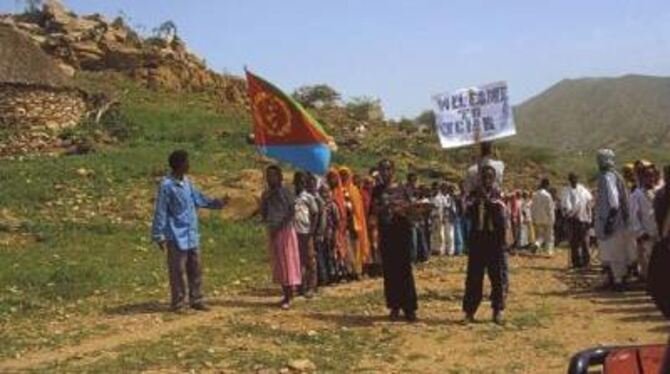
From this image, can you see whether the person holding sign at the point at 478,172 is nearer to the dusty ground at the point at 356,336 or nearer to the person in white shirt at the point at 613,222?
the dusty ground at the point at 356,336

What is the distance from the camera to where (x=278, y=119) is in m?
10.5

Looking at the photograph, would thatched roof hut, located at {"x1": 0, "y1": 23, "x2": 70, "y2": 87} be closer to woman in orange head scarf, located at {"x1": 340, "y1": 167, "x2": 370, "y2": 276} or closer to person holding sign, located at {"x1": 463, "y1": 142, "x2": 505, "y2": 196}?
woman in orange head scarf, located at {"x1": 340, "y1": 167, "x2": 370, "y2": 276}

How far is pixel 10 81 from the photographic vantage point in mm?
28141

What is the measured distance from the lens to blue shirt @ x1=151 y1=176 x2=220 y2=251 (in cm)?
984

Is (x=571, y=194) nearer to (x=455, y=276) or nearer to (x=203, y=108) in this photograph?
(x=455, y=276)

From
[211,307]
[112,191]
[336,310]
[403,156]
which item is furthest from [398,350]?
[403,156]

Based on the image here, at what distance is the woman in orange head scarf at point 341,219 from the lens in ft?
41.8

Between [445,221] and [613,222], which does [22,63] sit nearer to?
[445,221]

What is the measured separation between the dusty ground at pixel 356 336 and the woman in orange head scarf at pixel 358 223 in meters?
1.59

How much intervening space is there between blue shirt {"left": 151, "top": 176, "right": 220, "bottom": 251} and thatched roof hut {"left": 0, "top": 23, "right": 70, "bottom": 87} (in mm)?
19803

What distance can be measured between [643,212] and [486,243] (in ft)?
9.37

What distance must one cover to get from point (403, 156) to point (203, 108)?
7.79 metres

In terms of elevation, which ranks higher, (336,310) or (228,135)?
(228,135)

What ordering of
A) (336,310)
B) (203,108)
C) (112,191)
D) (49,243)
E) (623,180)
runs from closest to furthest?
(336,310) < (623,180) < (49,243) < (112,191) < (203,108)
